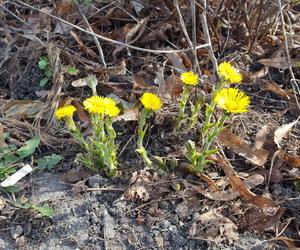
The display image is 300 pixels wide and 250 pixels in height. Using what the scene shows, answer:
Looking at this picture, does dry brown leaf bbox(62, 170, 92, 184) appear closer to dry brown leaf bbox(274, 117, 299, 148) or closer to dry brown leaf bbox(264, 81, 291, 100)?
dry brown leaf bbox(274, 117, 299, 148)

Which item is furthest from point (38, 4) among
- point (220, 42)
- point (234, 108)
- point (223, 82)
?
point (234, 108)

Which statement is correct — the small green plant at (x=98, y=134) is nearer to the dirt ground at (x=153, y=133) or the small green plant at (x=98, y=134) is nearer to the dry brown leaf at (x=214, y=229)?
the dirt ground at (x=153, y=133)

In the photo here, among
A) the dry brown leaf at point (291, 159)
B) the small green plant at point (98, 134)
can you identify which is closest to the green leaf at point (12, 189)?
the small green plant at point (98, 134)

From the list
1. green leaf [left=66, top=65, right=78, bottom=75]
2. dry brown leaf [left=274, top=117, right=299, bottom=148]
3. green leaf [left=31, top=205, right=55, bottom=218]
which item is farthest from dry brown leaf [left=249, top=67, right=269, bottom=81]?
green leaf [left=31, top=205, right=55, bottom=218]

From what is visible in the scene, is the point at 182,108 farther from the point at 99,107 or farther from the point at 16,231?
the point at 16,231

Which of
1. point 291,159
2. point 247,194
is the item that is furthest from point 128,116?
point 291,159

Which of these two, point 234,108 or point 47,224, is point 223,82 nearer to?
point 234,108
